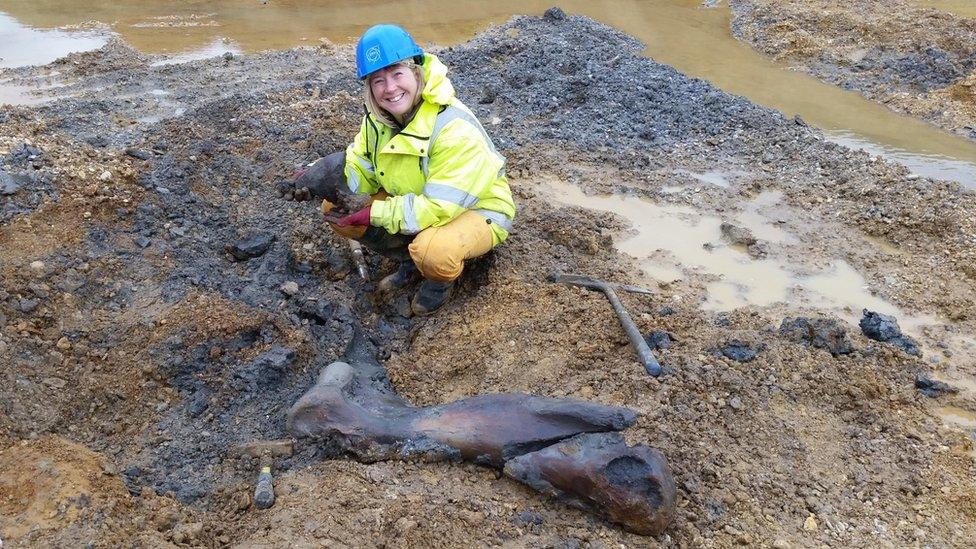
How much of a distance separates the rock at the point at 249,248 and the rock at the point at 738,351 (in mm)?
3028

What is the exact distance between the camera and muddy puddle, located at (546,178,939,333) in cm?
451

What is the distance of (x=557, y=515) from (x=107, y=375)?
2421 millimetres

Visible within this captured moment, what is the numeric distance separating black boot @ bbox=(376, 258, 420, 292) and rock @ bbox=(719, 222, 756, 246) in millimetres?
2409

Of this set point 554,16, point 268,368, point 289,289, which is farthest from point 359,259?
point 554,16

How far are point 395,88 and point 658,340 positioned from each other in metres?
1.97

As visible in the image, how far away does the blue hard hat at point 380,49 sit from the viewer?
11.8 ft

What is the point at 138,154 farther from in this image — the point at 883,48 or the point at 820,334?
A: the point at 883,48

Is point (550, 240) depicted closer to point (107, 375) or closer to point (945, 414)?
point (945, 414)

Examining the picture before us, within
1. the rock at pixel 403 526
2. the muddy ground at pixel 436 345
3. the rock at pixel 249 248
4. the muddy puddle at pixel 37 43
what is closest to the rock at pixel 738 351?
the muddy ground at pixel 436 345

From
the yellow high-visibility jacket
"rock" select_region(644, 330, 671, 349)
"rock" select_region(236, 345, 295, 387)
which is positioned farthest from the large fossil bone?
the yellow high-visibility jacket

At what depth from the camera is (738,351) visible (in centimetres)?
362

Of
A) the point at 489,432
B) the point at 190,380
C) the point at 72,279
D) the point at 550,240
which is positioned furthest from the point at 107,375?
the point at 550,240

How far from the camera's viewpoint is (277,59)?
9039mm

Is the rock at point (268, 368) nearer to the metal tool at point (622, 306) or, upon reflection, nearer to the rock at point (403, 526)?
the rock at point (403, 526)
